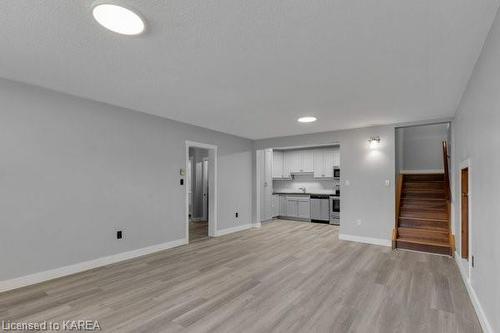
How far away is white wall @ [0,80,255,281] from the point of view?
308 centimetres

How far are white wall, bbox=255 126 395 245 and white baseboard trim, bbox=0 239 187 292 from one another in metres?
3.85

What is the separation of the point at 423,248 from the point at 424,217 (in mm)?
850

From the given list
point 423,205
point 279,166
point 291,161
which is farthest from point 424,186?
point 279,166

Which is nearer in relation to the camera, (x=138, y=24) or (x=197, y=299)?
(x=138, y=24)

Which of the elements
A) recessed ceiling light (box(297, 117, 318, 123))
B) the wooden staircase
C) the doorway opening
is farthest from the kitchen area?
the doorway opening

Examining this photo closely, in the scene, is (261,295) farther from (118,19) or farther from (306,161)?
(306,161)

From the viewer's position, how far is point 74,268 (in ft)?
11.6

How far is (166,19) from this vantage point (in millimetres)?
1883

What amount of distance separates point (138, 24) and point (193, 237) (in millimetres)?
4728

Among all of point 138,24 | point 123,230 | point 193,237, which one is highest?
Result: point 138,24

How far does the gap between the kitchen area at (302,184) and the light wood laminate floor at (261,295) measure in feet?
10.7

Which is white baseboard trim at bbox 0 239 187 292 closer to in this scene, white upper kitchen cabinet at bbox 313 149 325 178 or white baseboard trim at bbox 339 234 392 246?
white baseboard trim at bbox 339 234 392 246

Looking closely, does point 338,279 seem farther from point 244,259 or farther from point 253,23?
point 253,23

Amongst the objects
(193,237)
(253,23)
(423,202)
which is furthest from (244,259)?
(423,202)
